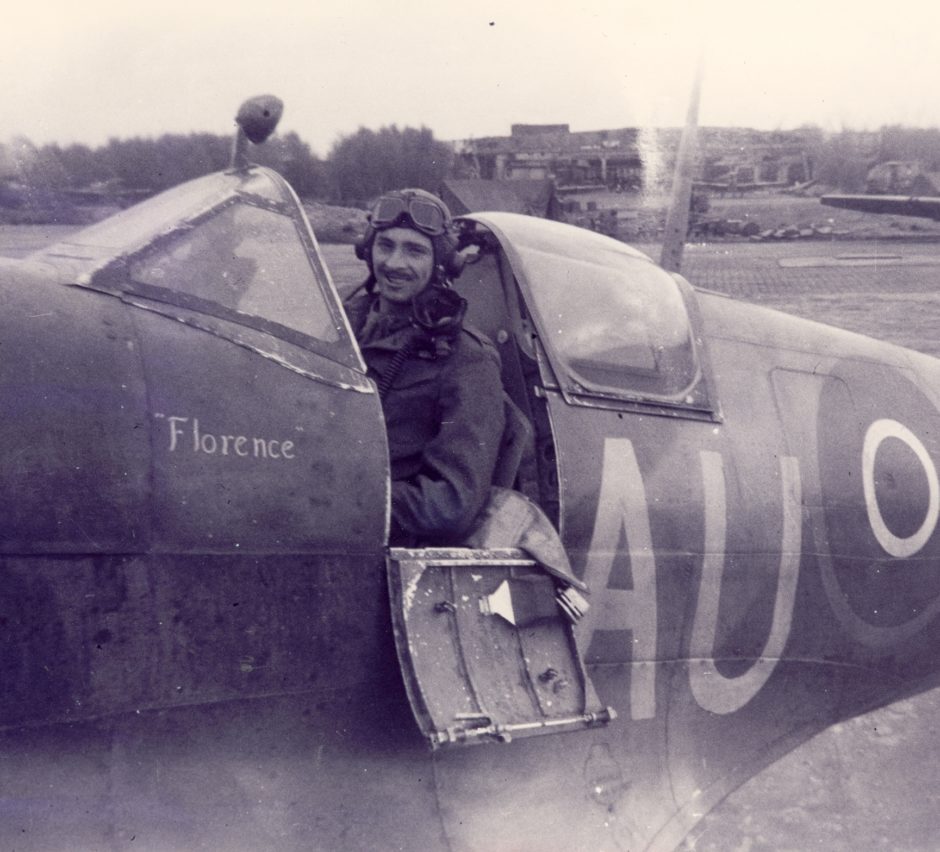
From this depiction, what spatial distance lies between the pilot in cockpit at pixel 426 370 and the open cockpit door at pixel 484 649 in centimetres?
18

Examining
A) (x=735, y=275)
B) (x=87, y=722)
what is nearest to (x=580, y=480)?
(x=87, y=722)

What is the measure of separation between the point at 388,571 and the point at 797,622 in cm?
177

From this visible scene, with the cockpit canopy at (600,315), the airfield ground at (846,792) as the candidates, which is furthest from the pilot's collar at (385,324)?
the airfield ground at (846,792)

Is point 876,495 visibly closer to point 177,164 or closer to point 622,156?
point 177,164

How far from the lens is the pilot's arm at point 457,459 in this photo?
276 cm

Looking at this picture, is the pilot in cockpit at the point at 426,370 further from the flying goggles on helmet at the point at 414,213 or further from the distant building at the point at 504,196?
the distant building at the point at 504,196

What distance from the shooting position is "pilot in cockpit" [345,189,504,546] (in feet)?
9.16

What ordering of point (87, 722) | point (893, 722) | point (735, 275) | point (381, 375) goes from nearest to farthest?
point (87, 722) → point (381, 375) → point (893, 722) → point (735, 275)

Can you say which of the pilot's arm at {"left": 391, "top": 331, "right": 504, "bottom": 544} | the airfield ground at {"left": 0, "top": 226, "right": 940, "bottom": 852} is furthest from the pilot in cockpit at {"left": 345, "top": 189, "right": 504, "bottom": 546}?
the airfield ground at {"left": 0, "top": 226, "right": 940, "bottom": 852}

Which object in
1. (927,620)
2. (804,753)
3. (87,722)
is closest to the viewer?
(87,722)

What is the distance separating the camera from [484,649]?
8.59 ft

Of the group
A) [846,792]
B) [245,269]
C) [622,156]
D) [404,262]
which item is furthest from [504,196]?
[245,269]

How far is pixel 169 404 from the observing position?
2236 mm

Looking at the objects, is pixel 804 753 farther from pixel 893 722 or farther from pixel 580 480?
pixel 580 480
